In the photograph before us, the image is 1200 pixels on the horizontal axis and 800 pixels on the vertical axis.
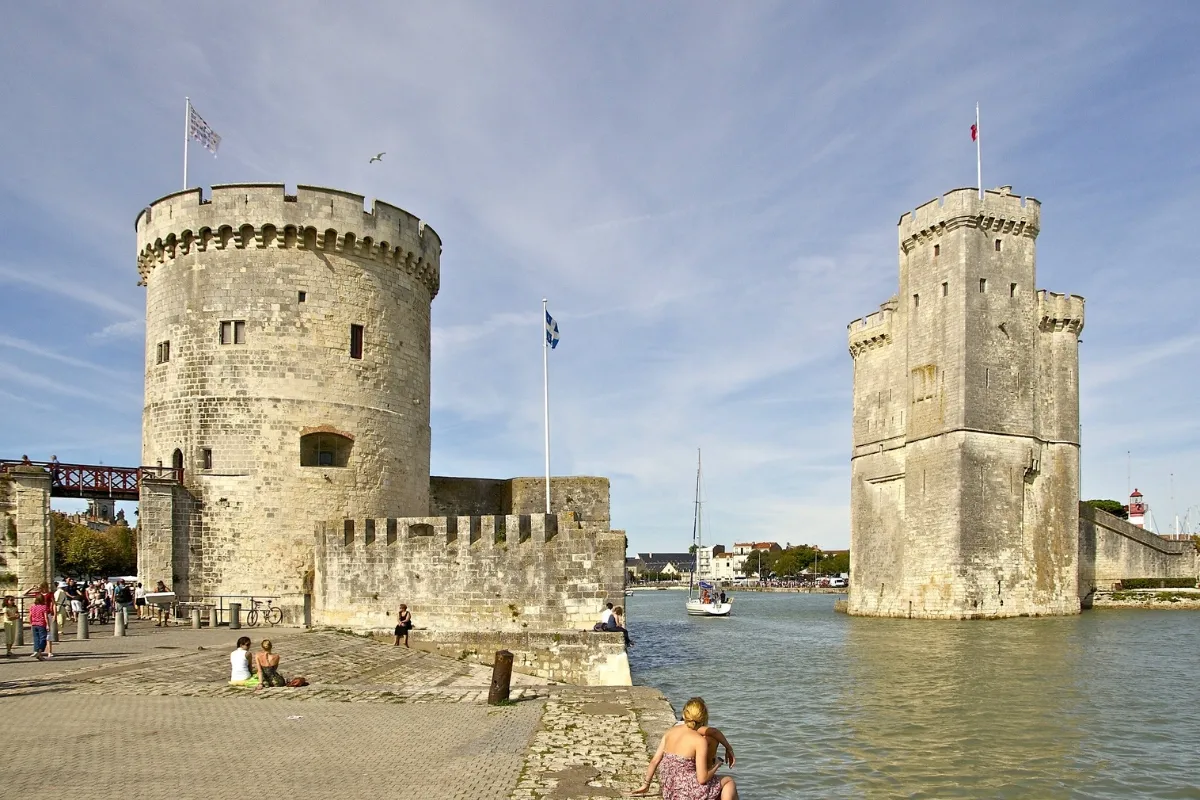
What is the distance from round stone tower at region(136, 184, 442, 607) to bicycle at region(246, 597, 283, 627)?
27 centimetres

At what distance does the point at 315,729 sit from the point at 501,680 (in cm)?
271

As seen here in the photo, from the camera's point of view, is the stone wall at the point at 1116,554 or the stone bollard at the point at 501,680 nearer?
the stone bollard at the point at 501,680

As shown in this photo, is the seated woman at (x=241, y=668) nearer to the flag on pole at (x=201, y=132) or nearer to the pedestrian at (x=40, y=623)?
the pedestrian at (x=40, y=623)

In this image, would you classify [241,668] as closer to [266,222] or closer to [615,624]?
[615,624]

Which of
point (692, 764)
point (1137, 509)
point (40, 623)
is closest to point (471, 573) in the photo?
point (40, 623)

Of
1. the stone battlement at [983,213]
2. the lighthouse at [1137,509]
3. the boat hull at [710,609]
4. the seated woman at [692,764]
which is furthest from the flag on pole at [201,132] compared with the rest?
the lighthouse at [1137,509]

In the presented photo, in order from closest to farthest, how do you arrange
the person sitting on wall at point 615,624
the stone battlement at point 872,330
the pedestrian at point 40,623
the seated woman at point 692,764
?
the seated woman at point 692,764, the pedestrian at point 40,623, the person sitting on wall at point 615,624, the stone battlement at point 872,330

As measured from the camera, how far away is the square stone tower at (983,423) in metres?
42.7

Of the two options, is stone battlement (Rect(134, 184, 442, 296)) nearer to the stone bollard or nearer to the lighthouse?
the stone bollard

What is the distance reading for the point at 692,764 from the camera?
7559 millimetres

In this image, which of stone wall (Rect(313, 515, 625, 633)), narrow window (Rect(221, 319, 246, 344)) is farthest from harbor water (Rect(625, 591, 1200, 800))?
narrow window (Rect(221, 319, 246, 344))

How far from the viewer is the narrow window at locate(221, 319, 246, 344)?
858 inches

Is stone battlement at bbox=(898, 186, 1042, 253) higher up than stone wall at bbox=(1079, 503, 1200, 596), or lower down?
higher up

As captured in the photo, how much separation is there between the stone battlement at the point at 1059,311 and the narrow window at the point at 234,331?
121ft
